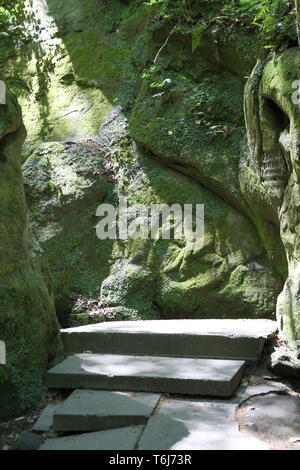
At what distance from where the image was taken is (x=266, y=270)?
639cm

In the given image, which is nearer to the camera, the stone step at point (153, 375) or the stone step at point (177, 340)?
the stone step at point (153, 375)

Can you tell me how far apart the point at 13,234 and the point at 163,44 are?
4.66 m

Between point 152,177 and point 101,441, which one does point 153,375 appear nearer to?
point 101,441

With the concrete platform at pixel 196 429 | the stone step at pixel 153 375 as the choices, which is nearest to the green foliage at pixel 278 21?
the stone step at pixel 153 375

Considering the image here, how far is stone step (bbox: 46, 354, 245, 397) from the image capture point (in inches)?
157

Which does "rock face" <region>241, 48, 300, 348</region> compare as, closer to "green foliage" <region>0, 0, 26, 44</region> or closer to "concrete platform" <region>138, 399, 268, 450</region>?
"concrete platform" <region>138, 399, 268, 450</region>

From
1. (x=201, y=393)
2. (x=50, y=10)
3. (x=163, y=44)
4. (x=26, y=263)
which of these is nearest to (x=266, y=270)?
(x=201, y=393)

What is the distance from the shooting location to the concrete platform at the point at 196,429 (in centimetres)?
323

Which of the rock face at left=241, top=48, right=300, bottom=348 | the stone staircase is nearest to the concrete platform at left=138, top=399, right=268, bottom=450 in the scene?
the stone staircase

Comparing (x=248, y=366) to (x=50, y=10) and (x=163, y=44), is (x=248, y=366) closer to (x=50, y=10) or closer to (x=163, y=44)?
(x=163, y=44)

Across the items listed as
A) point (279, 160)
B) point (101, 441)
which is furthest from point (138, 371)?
point (279, 160)

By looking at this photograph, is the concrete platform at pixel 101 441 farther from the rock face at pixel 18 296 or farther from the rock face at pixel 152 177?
the rock face at pixel 152 177

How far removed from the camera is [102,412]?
3.69 metres

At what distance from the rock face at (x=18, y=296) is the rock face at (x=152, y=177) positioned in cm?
215
